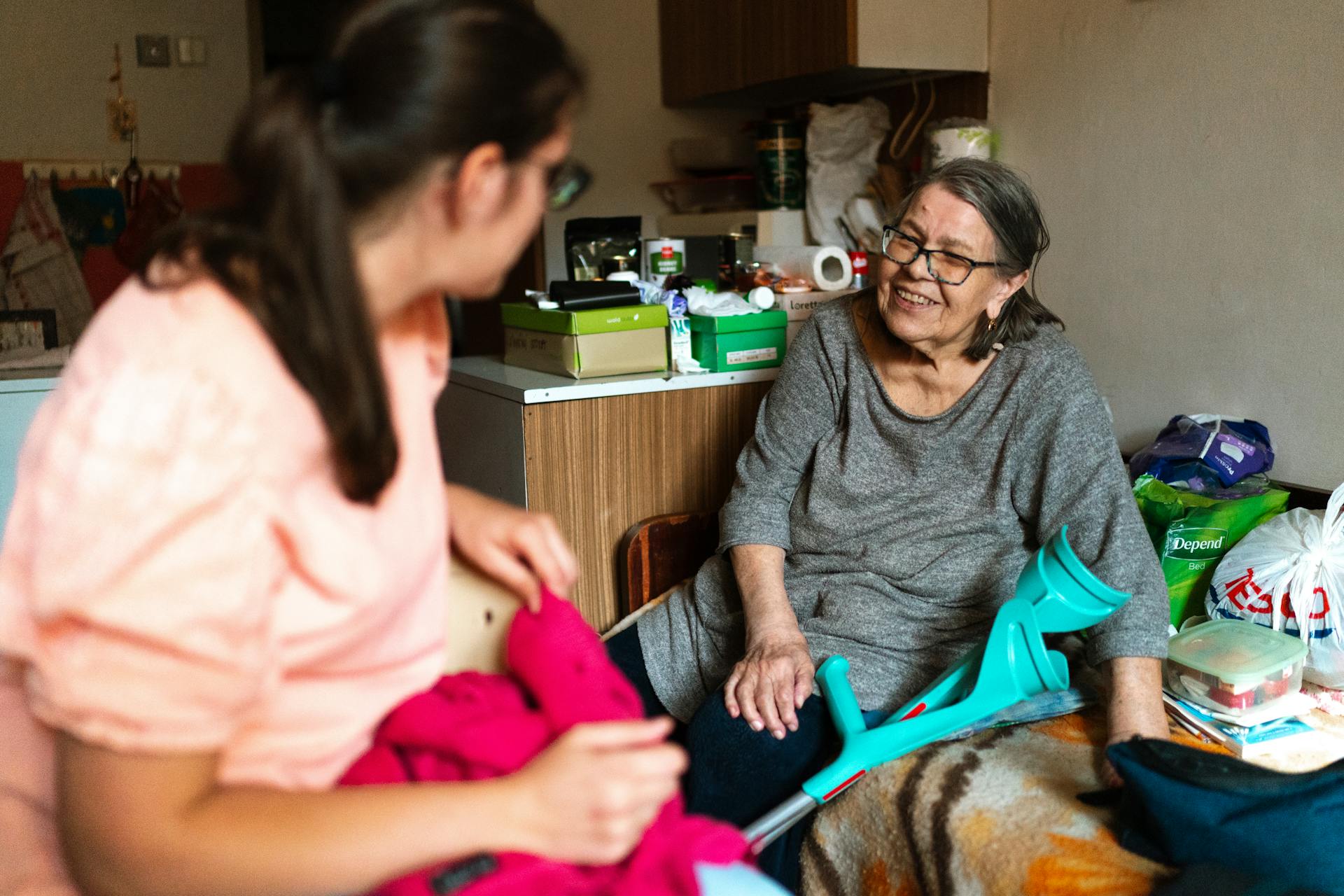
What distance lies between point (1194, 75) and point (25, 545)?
1818 millimetres

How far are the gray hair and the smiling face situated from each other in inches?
0.5

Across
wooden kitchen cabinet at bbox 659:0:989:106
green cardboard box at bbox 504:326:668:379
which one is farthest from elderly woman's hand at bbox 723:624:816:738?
wooden kitchen cabinet at bbox 659:0:989:106

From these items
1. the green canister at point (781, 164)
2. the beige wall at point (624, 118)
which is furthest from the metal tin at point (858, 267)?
the beige wall at point (624, 118)

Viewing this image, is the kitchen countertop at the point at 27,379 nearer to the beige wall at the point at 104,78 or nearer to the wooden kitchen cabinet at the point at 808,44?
the beige wall at the point at 104,78

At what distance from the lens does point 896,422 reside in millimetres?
1532

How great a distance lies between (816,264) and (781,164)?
642 millimetres

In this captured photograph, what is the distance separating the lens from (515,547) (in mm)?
862

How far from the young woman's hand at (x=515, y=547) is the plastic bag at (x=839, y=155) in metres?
1.89

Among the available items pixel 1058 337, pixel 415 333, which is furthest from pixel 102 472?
pixel 1058 337

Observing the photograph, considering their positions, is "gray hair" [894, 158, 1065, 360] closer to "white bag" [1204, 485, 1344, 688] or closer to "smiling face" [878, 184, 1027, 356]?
"smiling face" [878, 184, 1027, 356]

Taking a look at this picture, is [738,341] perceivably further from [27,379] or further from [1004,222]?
[27,379]

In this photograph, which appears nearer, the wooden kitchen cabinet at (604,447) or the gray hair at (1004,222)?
the gray hair at (1004,222)

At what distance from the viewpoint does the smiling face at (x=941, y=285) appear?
4.83ft

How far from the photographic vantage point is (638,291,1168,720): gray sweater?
1387mm
